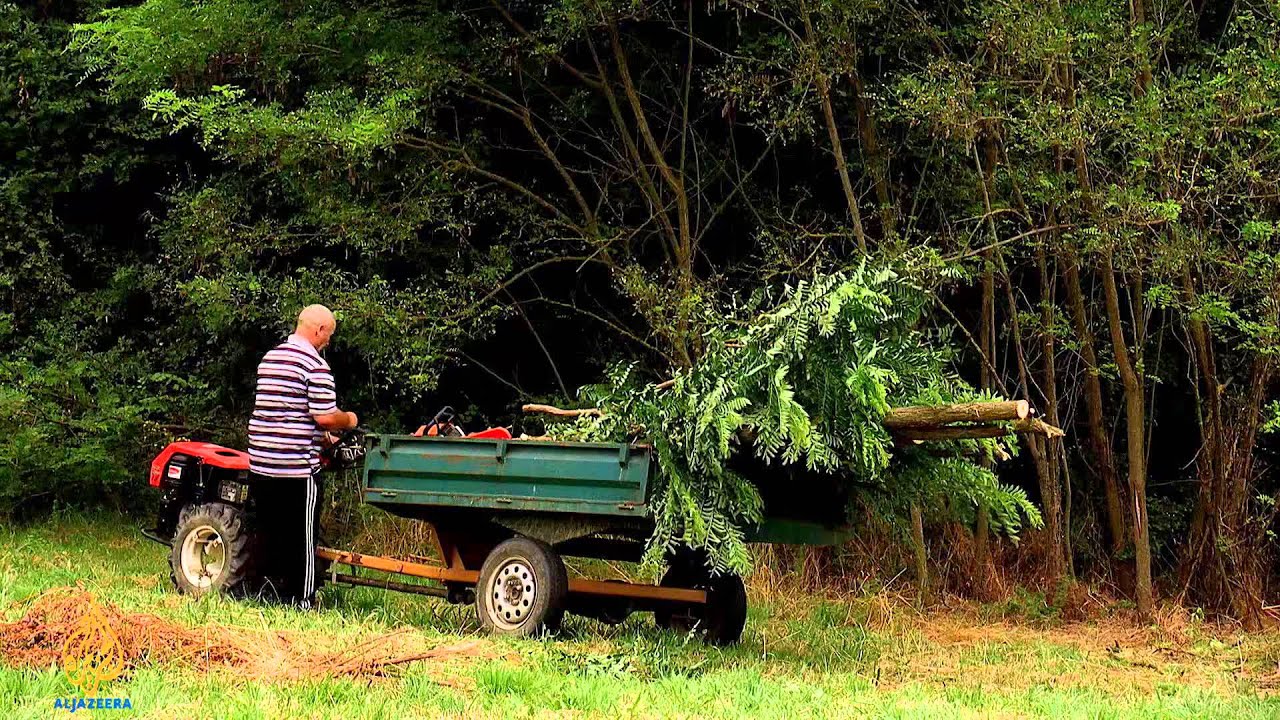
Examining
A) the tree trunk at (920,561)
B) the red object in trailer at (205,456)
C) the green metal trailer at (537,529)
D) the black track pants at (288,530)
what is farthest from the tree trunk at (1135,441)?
the red object in trailer at (205,456)

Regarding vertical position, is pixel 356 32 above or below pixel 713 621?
above

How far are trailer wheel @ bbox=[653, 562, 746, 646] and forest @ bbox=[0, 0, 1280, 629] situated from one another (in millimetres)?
1108

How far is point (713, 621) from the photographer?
8664 millimetres

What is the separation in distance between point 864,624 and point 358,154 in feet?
16.6

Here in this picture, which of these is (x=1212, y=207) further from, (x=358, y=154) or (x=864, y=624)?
(x=358, y=154)

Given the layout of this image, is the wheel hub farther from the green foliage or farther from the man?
the man

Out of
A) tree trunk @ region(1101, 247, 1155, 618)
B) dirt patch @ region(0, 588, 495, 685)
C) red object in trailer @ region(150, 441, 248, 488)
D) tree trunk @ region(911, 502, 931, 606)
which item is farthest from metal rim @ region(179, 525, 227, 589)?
tree trunk @ region(1101, 247, 1155, 618)

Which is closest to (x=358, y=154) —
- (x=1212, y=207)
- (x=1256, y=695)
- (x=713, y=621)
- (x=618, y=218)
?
(x=618, y=218)

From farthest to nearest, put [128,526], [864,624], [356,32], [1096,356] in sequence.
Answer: [128,526] < [1096,356] < [356,32] < [864,624]

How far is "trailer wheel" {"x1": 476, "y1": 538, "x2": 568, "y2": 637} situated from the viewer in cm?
788

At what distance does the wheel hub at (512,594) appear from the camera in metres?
7.99

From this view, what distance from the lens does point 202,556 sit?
29.1 ft

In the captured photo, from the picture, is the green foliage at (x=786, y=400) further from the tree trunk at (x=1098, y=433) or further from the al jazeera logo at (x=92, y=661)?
the tree trunk at (x=1098, y=433)

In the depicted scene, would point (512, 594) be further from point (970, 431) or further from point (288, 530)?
point (970, 431)
